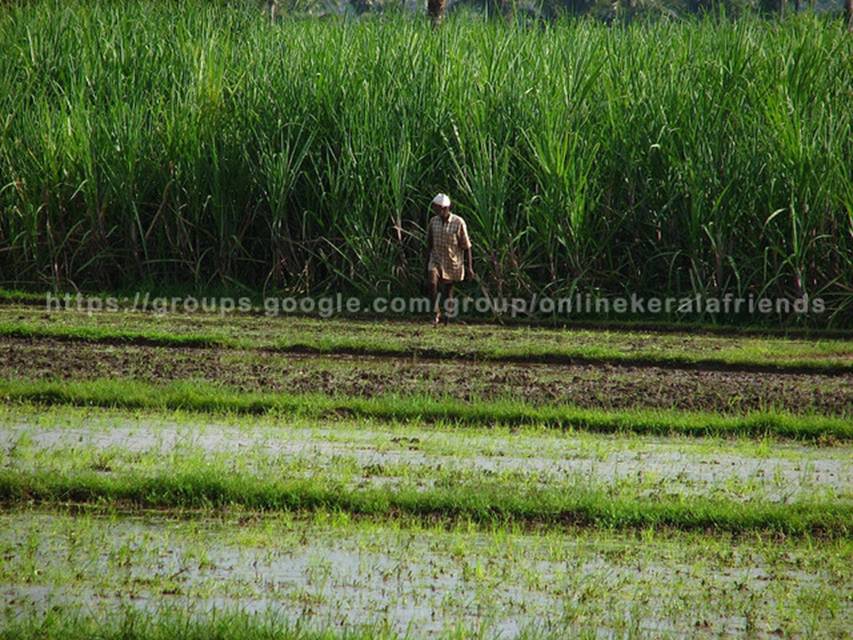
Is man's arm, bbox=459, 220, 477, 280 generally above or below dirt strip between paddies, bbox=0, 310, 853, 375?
above

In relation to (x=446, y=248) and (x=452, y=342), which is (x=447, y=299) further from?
(x=452, y=342)

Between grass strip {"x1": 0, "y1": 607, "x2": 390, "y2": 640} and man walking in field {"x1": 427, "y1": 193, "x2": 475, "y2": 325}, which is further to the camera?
man walking in field {"x1": 427, "y1": 193, "x2": 475, "y2": 325}

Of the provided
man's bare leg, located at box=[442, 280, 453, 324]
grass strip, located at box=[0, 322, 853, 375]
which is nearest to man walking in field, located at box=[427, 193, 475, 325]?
man's bare leg, located at box=[442, 280, 453, 324]

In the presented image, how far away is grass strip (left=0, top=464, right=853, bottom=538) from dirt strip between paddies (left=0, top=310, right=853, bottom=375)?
4.39 m

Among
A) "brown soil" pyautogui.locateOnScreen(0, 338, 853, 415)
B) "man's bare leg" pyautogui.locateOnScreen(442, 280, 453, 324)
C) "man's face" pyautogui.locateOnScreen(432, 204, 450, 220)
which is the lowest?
"man's bare leg" pyautogui.locateOnScreen(442, 280, 453, 324)

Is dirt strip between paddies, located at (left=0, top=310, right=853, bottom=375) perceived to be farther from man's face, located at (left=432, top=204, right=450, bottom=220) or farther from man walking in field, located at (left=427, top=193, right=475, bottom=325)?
man's face, located at (left=432, top=204, right=450, bottom=220)

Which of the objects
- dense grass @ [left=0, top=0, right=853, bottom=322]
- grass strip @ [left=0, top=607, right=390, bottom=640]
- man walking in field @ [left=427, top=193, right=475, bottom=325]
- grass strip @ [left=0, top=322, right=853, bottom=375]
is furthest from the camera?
dense grass @ [left=0, top=0, right=853, bottom=322]

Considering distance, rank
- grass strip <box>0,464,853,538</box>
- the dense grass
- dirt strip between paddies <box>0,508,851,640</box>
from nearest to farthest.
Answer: dirt strip between paddies <box>0,508,851,640</box>, grass strip <box>0,464,853,538</box>, the dense grass

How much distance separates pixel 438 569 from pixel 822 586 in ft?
5.29

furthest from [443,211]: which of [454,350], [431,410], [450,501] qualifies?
[450,501]

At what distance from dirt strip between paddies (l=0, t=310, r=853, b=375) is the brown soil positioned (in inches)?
9.3

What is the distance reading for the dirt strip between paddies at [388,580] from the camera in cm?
536

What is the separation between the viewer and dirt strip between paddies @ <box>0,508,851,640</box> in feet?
17.6

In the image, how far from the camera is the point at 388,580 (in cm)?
596
